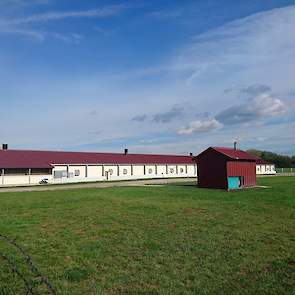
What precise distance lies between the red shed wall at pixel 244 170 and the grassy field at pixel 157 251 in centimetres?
1900

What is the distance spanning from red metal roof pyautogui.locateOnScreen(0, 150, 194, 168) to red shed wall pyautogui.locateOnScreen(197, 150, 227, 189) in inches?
874

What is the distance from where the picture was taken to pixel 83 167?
183ft

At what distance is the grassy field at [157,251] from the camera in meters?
7.00

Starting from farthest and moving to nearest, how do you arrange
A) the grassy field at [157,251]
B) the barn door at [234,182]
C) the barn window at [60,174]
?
the barn window at [60,174]
the barn door at [234,182]
the grassy field at [157,251]

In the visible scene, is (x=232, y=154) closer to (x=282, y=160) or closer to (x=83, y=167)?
(x=83, y=167)

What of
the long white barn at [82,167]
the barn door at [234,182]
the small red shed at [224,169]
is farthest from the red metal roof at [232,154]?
the long white barn at [82,167]

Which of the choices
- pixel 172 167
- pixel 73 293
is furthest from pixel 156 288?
pixel 172 167

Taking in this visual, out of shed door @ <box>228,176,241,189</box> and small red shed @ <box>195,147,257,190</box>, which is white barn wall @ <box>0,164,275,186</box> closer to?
small red shed @ <box>195,147,257,190</box>

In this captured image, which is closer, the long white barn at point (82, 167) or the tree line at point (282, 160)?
the long white barn at point (82, 167)

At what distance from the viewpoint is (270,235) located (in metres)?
11.1

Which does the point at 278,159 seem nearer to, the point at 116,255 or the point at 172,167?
the point at 172,167

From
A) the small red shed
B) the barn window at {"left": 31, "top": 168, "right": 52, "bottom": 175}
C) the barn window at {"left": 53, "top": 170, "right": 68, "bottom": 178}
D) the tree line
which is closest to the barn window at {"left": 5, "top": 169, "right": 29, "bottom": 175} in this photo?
the barn window at {"left": 31, "top": 168, "right": 52, "bottom": 175}

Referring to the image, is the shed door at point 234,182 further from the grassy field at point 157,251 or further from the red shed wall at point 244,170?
the grassy field at point 157,251

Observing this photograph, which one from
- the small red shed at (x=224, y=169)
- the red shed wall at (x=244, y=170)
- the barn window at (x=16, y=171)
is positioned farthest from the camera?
the barn window at (x=16, y=171)
